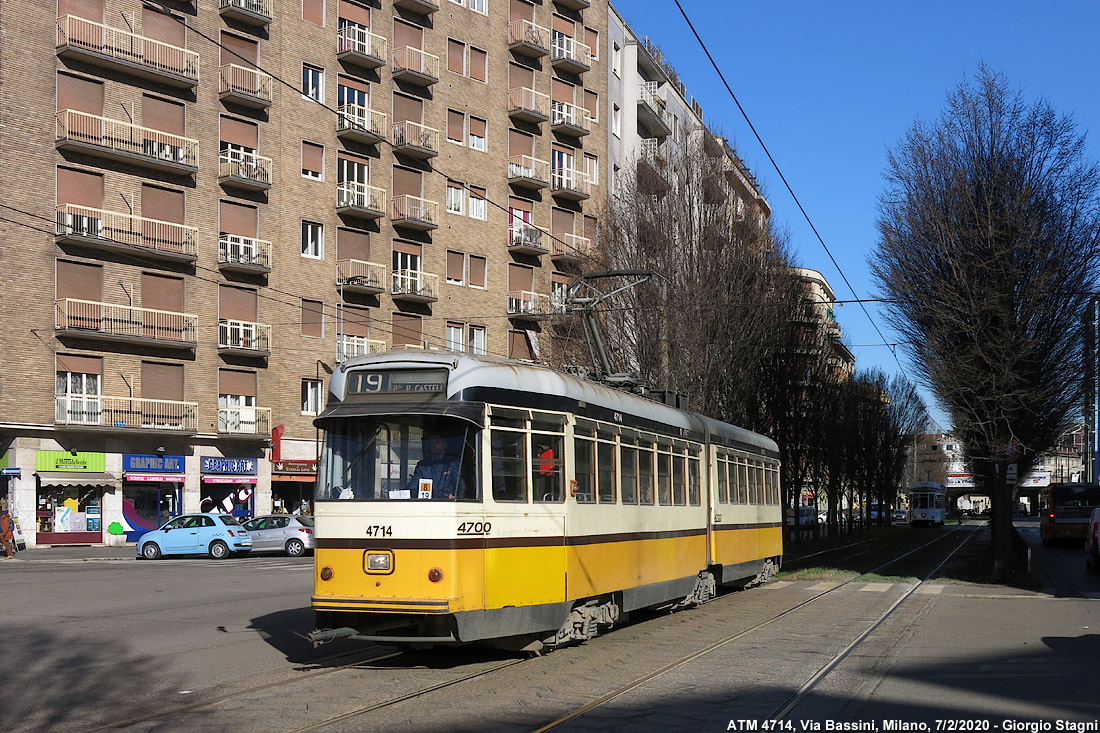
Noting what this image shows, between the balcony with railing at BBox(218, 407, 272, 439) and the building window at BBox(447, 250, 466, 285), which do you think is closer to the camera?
the balcony with railing at BBox(218, 407, 272, 439)

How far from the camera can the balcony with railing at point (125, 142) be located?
36.5 m

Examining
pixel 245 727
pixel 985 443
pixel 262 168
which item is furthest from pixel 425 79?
pixel 245 727

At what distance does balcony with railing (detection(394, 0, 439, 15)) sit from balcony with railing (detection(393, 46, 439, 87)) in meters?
1.55

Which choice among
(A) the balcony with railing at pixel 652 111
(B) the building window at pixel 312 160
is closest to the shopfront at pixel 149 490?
→ (B) the building window at pixel 312 160

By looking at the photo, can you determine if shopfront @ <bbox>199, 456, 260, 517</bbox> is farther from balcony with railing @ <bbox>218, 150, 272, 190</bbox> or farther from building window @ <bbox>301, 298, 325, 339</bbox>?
balcony with railing @ <bbox>218, 150, 272, 190</bbox>

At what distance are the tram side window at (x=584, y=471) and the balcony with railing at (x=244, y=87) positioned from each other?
3189 cm

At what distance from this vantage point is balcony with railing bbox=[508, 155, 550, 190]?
50.3 meters

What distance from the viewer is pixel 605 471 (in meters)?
12.9

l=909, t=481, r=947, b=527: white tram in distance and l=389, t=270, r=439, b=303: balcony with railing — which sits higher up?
l=389, t=270, r=439, b=303: balcony with railing

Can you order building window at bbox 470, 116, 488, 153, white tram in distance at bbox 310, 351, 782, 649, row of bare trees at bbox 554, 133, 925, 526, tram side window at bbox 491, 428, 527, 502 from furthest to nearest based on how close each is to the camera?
1. building window at bbox 470, 116, 488, 153
2. row of bare trees at bbox 554, 133, 925, 526
3. tram side window at bbox 491, 428, 527, 502
4. white tram in distance at bbox 310, 351, 782, 649

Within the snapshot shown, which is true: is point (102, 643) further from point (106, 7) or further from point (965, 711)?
point (106, 7)

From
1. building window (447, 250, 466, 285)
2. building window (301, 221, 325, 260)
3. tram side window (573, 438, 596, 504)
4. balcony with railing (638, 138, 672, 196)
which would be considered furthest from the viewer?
building window (447, 250, 466, 285)

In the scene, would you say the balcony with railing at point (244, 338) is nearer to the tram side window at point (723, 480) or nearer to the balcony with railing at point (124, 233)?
the balcony with railing at point (124, 233)

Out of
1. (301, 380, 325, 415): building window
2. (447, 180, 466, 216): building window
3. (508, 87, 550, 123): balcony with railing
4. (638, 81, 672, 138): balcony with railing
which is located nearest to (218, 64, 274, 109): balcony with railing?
(447, 180, 466, 216): building window
